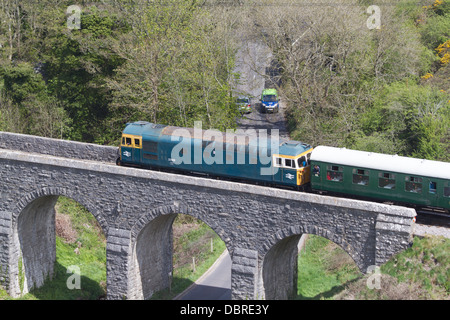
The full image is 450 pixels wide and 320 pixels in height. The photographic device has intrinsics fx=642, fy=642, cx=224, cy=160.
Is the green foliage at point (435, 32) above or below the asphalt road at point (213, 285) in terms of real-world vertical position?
above

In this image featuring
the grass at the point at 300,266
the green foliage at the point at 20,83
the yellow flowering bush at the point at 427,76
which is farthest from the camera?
the green foliage at the point at 20,83

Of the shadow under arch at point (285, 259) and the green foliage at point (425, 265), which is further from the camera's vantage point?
the shadow under arch at point (285, 259)

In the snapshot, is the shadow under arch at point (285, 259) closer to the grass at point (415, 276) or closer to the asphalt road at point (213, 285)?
the grass at point (415, 276)

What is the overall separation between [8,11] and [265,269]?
47.0 m

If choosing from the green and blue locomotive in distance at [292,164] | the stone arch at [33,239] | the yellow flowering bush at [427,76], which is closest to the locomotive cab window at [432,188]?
the green and blue locomotive in distance at [292,164]

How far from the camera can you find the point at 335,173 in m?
33.6

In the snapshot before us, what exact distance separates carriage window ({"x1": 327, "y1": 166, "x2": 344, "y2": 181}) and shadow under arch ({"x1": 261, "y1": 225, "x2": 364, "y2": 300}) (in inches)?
137

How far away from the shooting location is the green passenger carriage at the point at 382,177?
31.2 m

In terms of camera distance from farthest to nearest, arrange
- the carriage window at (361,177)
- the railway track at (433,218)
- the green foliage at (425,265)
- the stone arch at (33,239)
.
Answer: the stone arch at (33,239)
the carriage window at (361,177)
the railway track at (433,218)
the green foliage at (425,265)

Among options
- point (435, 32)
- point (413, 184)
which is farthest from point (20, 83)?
point (413, 184)

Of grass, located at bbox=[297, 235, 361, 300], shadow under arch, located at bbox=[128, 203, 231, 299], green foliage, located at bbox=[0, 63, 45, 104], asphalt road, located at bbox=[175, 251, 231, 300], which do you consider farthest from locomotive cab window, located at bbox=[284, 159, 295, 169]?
green foliage, located at bbox=[0, 63, 45, 104]

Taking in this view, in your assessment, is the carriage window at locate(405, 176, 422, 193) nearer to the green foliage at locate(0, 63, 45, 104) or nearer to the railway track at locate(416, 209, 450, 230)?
the railway track at locate(416, 209, 450, 230)

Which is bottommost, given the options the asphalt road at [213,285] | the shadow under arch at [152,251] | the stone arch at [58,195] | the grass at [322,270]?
the asphalt road at [213,285]

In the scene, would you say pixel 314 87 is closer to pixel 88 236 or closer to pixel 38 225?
pixel 88 236
